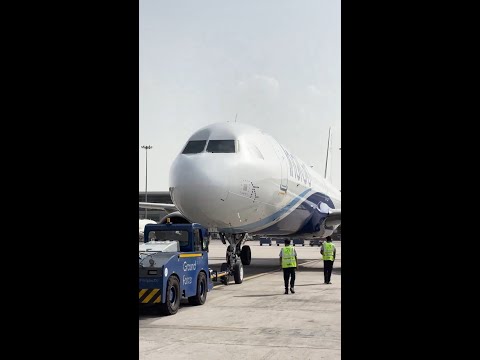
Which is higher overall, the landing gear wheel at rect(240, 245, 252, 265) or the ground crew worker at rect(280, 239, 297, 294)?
the ground crew worker at rect(280, 239, 297, 294)

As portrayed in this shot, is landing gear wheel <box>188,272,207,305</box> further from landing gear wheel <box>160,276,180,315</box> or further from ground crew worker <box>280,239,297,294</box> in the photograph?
ground crew worker <box>280,239,297,294</box>

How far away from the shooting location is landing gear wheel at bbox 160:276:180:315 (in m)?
12.8

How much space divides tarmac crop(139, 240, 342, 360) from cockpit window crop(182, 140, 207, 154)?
448 cm

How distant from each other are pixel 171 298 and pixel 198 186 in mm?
4522

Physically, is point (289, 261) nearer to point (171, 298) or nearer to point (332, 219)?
point (171, 298)

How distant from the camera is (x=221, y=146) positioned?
60.1ft

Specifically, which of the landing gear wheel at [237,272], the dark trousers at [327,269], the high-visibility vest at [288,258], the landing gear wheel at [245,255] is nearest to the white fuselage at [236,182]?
the landing gear wheel at [237,272]

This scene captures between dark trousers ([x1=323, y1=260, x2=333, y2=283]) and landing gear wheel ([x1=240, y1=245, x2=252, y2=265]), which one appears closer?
dark trousers ([x1=323, y1=260, x2=333, y2=283])

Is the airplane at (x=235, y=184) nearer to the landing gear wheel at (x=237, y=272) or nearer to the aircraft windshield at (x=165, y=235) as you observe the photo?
the landing gear wheel at (x=237, y=272)

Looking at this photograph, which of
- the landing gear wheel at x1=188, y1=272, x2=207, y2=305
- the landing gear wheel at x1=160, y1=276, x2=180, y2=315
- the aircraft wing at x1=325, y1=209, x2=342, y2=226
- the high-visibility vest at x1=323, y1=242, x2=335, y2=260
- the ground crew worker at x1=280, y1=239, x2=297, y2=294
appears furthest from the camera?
the aircraft wing at x1=325, y1=209, x2=342, y2=226

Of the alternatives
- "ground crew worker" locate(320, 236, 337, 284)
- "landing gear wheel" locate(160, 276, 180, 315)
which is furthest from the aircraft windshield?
"ground crew worker" locate(320, 236, 337, 284)
